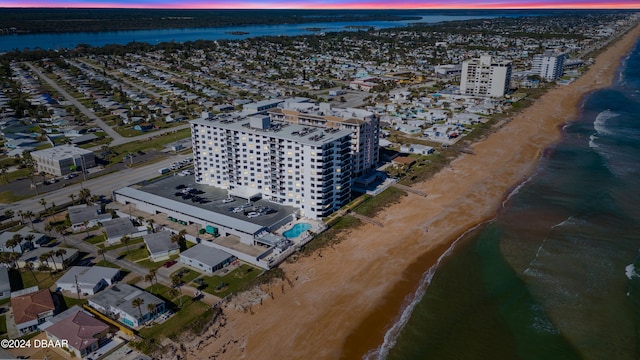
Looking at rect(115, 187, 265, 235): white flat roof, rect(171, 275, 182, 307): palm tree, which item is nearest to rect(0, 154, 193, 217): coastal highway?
rect(115, 187, 265, 235): white flat roof

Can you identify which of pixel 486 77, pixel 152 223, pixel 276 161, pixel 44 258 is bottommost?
pixel 152 223

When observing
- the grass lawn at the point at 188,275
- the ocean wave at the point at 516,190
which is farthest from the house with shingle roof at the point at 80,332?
the ocean wave at the point at 516,190

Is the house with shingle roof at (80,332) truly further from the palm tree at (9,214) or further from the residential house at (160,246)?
the palm tree at (9,214)

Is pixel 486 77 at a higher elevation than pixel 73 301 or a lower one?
higher

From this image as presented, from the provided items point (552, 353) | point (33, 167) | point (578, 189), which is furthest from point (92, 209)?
point (578, 189)

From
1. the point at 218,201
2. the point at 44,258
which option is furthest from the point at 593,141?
the point at 44,258

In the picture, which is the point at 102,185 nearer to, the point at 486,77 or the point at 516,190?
the point at 516,190

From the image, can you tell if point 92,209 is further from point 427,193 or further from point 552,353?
point 552,353
